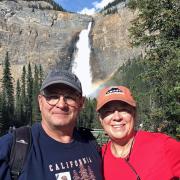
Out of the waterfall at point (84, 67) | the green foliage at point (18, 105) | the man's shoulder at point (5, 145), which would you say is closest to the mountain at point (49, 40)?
the waterfall at point (84, 67)

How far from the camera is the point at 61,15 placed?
197 meters

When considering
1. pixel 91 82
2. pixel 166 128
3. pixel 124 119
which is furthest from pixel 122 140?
pixel 91 82

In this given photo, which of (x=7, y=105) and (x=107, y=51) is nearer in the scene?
(x=7, y=105)

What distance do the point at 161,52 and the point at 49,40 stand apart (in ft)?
575

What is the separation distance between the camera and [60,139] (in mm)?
4055

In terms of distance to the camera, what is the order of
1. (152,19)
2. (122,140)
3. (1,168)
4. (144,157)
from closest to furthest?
(1,168) < (144,157) < (122,140) < (152,19)

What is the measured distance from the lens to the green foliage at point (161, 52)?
1420 cm

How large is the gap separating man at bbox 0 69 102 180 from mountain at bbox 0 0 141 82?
563 ft

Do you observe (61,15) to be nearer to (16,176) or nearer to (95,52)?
(95,52)

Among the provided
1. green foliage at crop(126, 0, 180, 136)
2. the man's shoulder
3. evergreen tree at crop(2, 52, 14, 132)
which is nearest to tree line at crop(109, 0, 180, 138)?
green foliage at crop(126, 0, 180, 136)

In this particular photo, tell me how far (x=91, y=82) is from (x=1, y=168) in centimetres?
17033

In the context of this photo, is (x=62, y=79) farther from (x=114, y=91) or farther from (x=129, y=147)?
(x=129, y=147)

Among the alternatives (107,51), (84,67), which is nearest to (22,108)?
(84,67)

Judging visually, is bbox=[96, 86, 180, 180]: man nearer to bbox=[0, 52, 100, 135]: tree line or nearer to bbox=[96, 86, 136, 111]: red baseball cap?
bbox=[96, 86, 136, 111]: red baseball cap
